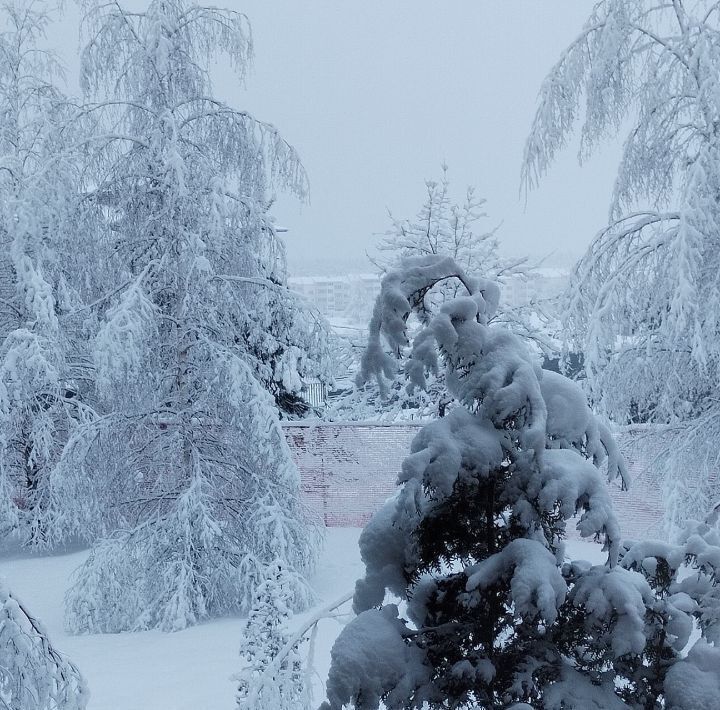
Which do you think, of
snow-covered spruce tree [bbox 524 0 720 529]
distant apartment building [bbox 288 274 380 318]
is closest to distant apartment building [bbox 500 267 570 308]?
distant apartment building [bbox 288 274 380 318]

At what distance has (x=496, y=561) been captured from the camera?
2.35 metres

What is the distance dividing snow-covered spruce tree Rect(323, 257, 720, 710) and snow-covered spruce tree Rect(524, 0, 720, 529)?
3.48 m

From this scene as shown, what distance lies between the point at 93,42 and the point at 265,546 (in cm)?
505

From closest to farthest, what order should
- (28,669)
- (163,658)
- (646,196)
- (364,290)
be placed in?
(28,669)
(646,196)
(163,658)
(364,290)

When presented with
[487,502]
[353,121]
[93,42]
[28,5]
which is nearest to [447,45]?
[353,121]

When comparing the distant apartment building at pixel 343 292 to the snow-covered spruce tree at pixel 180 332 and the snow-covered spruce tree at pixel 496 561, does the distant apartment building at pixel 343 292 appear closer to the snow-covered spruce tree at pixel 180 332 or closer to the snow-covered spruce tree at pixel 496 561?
the snow-covered spruce tree at pixel 180 332

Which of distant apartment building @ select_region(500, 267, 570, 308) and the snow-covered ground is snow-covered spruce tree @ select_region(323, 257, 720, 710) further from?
distant apartment building @ select_region(500, 267, 570, 308)

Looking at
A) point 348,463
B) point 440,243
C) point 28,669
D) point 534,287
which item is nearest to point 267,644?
point 28,669

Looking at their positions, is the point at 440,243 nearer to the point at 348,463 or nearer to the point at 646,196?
the point at 348,463

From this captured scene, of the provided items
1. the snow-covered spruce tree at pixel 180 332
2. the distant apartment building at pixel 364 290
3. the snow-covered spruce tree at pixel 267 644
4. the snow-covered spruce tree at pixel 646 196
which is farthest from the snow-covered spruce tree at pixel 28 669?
the distant apartment building at pixel 364 290

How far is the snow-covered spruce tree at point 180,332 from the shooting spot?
7.84 metres

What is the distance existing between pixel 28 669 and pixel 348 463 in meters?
10.6

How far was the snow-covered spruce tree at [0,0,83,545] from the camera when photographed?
25.4ft

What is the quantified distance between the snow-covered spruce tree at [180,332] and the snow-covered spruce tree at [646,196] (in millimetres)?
2997
